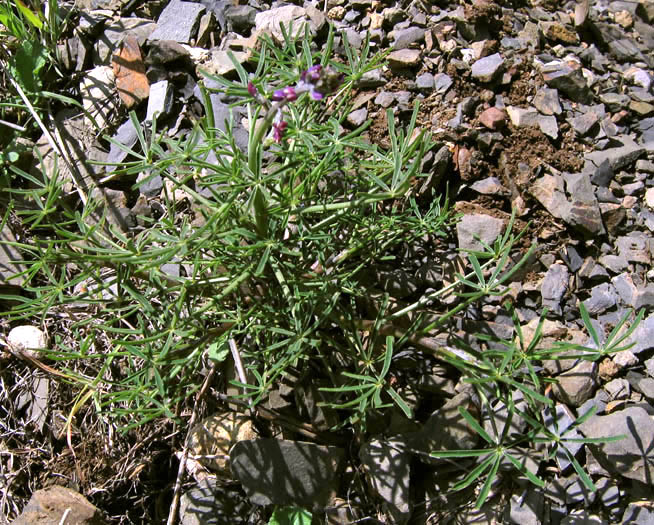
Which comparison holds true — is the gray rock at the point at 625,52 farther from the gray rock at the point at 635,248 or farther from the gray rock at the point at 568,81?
the gray rock at the point at 635,248

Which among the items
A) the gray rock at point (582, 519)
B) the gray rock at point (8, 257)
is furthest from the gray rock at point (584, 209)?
the gray rock at point (8, 257)

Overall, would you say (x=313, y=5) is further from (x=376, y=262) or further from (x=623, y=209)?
(x=623, y=209)

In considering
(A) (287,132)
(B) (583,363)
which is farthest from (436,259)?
(A) (287,132)

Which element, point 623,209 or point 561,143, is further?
point 561,143

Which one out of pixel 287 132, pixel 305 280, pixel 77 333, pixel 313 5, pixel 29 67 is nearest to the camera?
pixel 287 132

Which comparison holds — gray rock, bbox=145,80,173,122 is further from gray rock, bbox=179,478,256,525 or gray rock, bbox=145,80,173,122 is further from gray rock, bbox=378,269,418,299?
gray rock, bbox=179,478,256,525

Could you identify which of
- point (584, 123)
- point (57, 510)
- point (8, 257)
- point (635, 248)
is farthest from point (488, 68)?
point (57, 510)
